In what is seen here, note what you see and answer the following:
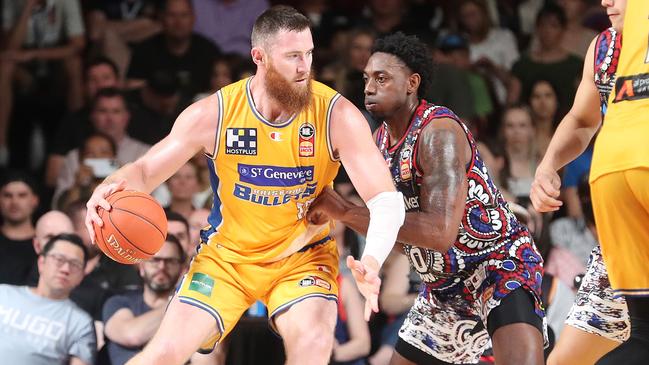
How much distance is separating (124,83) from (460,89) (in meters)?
2.85

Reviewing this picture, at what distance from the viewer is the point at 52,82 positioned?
9531 mm

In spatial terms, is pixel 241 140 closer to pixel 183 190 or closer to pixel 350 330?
pixel 350 330

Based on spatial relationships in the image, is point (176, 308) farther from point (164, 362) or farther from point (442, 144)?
point (442, 144)

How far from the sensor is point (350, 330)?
7160 millimetres

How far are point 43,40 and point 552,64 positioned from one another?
4.38 metres

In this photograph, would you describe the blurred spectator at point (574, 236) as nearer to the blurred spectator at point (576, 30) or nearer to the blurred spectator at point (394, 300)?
the blurred spectator at point (394, 300)

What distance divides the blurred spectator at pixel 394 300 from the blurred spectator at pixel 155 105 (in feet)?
8.24

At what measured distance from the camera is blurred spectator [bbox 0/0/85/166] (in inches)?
368

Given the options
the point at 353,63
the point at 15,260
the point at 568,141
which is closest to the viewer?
the point at 568,141

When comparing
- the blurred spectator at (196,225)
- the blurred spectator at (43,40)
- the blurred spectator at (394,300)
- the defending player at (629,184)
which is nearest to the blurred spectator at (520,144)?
the blurred spectator at (394,300)

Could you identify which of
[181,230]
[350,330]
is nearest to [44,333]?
[181,230]

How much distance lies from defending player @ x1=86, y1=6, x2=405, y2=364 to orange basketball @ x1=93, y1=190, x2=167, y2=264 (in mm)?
92

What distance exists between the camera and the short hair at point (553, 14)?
31.8ft

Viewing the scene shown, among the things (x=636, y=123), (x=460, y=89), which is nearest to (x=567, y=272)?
(x=460, y=89)
